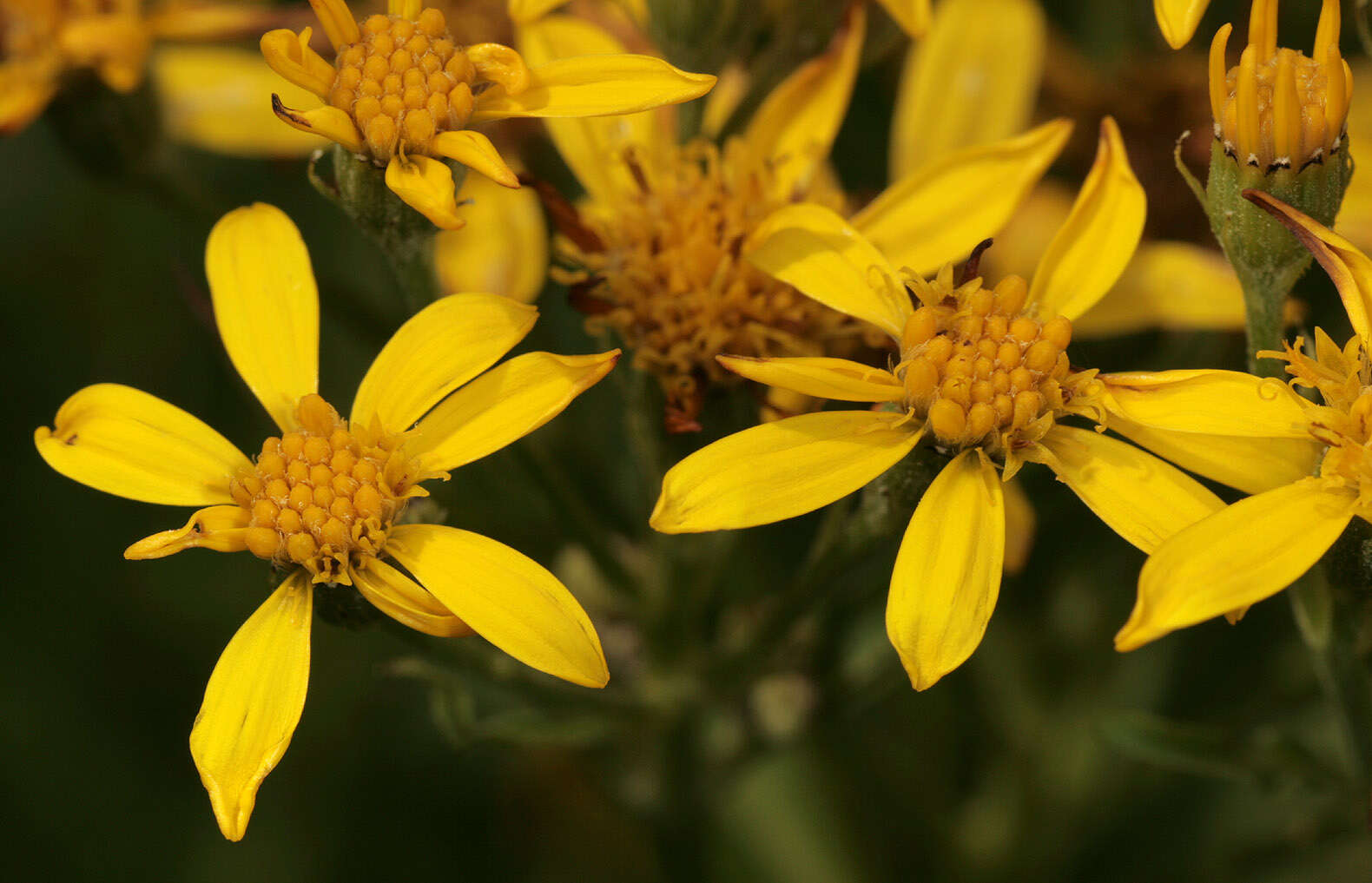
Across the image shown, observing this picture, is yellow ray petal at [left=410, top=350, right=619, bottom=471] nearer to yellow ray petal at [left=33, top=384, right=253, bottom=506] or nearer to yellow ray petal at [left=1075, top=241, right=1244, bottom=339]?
yellow ray petal at [left=33, top=384, right=253, bottom=506]

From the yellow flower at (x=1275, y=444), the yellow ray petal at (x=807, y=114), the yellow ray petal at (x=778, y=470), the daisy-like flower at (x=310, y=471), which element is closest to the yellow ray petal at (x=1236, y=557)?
the yellow flower at (x=1275, y=444)

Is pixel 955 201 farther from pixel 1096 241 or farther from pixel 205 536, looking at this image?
pixel 205 536

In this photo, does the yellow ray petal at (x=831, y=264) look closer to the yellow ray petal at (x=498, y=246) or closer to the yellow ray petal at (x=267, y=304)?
the yellow ray petal at (x=267, y=304)

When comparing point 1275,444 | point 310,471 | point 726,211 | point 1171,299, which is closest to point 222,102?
point 726,211

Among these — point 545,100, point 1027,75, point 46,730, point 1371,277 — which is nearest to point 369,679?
point 46,730

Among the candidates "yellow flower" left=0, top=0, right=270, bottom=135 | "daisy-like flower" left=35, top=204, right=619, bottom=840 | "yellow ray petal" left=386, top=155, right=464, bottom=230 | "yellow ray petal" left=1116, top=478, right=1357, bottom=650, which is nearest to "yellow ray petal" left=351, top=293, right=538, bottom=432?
"daisy-like flower" left=35, top=204, right=619, bottom=840

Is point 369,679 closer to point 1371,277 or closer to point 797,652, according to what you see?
point 797,652

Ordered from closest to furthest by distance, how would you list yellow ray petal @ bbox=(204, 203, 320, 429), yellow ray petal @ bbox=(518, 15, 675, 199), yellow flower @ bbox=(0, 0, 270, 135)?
1. yellow ray petal @ bbox=(204, 203, 320, 429)
2. yellow ray petal @ bbox=(518, 15, 675, 199)
3. yellow flower @ bbox=(0, 0, 270, 135)
